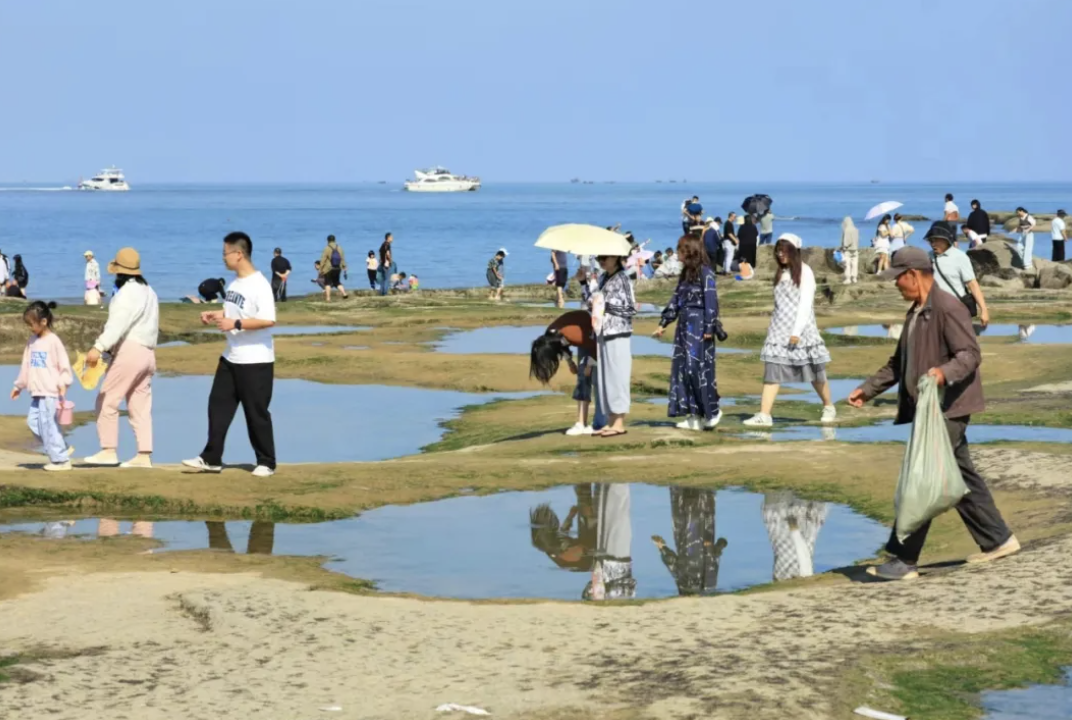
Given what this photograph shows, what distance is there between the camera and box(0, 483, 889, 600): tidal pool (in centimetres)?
933

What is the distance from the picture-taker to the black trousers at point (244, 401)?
38.7ft

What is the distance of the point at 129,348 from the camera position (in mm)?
12031

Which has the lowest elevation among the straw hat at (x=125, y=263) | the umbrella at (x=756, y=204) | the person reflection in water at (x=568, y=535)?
the person reflection in water at (x=568, y=535)

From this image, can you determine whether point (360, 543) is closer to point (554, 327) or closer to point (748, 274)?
point (554, 327)

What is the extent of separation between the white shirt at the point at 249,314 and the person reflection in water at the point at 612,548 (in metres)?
2.72

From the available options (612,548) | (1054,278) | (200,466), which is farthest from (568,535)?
(1054,278)

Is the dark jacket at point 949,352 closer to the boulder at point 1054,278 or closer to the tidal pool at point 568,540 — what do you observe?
the tidal pool at point 568,540

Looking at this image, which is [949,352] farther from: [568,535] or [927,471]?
[568,535]

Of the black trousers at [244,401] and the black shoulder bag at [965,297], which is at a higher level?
the black shoulder bag at [965,297]

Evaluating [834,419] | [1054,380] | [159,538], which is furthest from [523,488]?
[1054,380]

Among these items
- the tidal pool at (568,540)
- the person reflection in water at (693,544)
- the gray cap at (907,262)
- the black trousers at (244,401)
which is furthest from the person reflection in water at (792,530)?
the black trousers at (244,401)

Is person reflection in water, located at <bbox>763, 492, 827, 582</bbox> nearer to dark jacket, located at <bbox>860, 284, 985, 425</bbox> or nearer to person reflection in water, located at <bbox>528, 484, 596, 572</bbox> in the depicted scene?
person reflection in water, located at <bbox>528, 484, 596, 572</bbox>

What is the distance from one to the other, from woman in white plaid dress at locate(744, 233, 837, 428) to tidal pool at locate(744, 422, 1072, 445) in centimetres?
38

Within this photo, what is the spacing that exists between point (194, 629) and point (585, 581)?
97.2 inches
